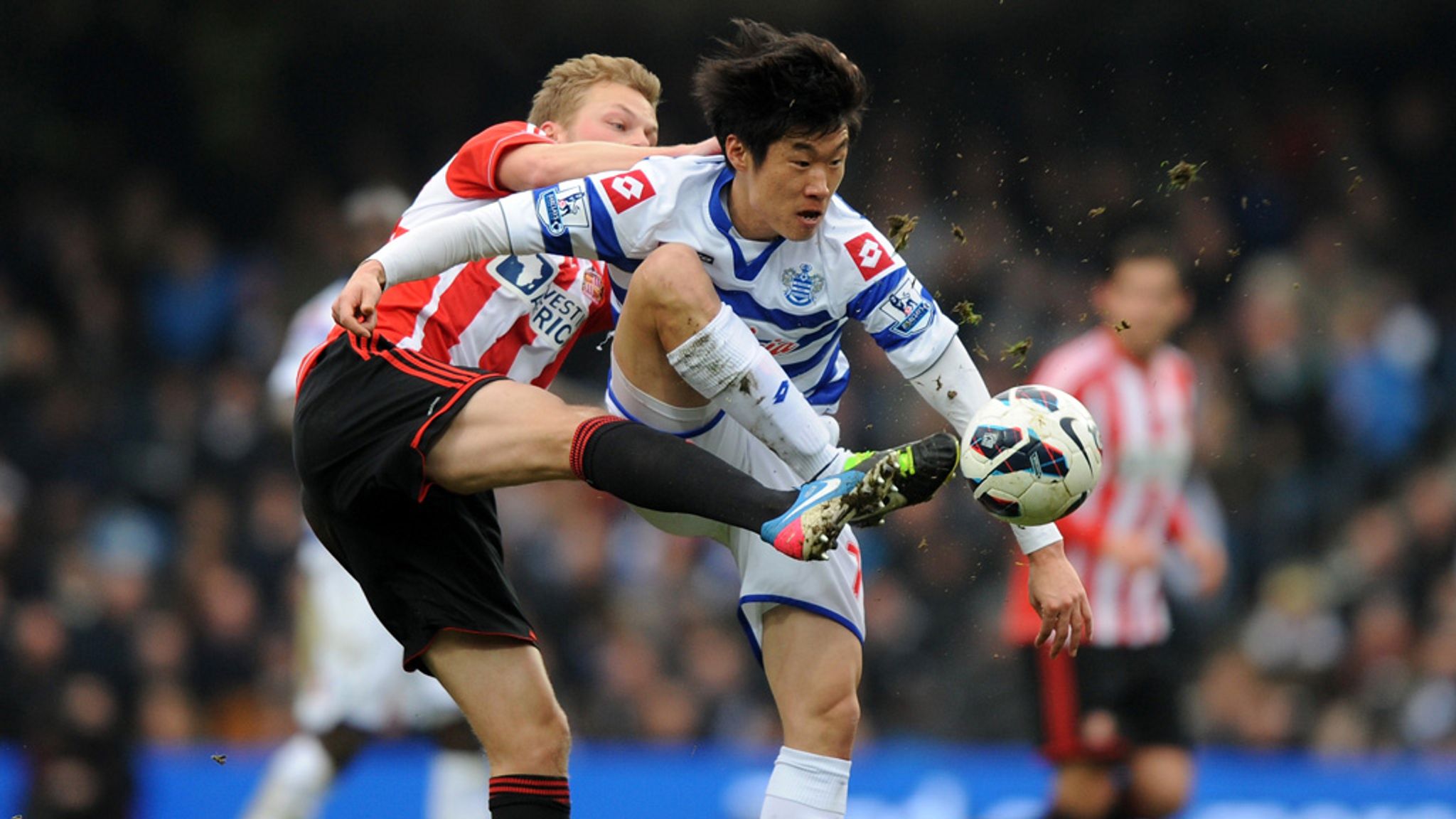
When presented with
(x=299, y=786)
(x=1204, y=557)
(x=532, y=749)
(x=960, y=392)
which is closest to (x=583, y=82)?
(x=960, y=392)

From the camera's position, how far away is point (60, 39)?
10539mm

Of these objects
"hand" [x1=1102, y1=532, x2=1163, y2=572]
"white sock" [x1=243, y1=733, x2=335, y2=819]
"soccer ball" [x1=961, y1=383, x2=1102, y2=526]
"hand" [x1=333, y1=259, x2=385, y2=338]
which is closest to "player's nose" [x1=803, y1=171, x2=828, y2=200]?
"soccer ball" [x1=961, y1=383, x2=1102, y2=526]

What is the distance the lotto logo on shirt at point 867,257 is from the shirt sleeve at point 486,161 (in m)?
0.82

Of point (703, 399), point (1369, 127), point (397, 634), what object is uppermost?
point (1369, 127)

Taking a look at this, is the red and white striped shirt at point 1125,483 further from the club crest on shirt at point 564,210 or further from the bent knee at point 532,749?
the club crest on shirt at point 564,210

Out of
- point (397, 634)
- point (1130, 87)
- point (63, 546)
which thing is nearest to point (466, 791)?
point (397, 634)

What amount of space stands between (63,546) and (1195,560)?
5952mm

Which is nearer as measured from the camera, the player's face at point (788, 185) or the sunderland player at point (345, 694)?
the player's face at point (788, 185)

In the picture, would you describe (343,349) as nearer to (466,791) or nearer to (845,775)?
(845,775)

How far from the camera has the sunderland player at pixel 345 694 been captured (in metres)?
5.94

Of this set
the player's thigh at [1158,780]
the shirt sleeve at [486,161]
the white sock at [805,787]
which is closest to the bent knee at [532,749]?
the white sock at [805,787]

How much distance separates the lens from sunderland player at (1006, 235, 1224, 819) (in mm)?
6059

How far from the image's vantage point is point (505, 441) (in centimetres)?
370

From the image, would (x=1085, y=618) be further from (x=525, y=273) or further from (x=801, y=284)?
(x=525, y=273)
